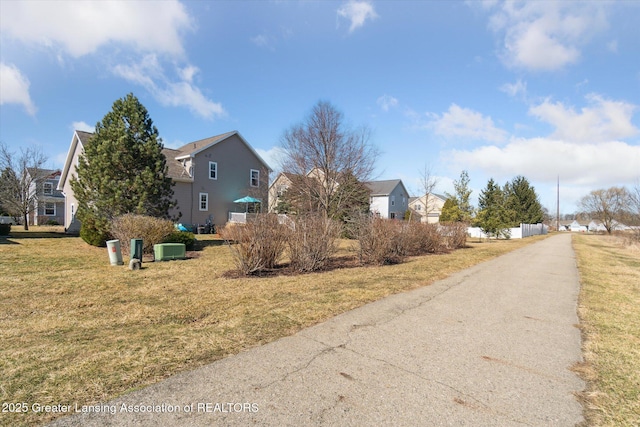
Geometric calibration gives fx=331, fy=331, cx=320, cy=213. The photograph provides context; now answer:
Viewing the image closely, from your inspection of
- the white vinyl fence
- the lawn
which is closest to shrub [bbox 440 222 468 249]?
the lawn

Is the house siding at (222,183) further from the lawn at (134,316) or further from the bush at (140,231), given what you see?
the lawn at (134,316)

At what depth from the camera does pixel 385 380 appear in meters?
3.14

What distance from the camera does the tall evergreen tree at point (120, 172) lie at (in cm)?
1381

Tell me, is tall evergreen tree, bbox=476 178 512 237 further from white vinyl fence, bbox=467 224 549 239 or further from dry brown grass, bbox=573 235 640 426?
dry brown grass, bbox=573 235 640 426

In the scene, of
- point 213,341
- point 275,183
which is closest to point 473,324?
point 213,341

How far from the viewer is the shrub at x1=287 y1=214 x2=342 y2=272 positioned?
9.15 m

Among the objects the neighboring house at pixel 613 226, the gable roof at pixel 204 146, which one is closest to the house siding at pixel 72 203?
the gable roof at pixel 204 146

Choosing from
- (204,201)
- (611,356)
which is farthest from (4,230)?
(611,356)

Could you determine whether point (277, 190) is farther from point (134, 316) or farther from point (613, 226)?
point (613, 226)

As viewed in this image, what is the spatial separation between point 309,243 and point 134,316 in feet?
16.4

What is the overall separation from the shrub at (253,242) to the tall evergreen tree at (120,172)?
7574mm

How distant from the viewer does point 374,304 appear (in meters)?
5.97

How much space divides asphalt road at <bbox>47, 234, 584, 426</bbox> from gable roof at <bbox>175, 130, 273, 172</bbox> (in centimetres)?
2278

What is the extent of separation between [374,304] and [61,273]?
7.92m
